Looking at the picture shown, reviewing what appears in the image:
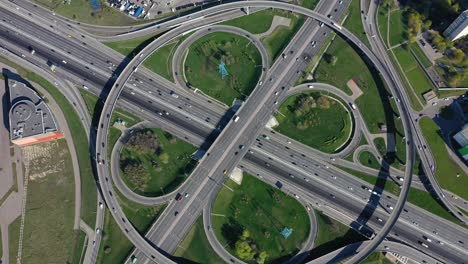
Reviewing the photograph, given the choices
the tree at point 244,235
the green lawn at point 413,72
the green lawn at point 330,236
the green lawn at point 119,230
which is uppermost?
the green lawn at point 413,72

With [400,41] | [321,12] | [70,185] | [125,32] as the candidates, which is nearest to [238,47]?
[321,12]

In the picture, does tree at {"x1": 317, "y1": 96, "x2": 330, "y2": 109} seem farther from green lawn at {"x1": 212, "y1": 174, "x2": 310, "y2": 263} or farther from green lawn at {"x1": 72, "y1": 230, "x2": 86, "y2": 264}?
green lawn at {"x1": 72, "y1": 230, "x2": 86, "y2": 264}

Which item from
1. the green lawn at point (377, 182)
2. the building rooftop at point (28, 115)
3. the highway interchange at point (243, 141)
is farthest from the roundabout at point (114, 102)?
the building rooftop at point (28, 115)

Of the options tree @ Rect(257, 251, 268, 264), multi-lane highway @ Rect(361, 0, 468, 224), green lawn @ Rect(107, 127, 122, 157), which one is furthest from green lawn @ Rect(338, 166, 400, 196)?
green lawn @ Rect(107, 127, 122, 157)

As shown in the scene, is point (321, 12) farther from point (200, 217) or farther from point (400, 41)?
point (200, 217)

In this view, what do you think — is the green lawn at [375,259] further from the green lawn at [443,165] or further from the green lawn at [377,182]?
the green lawn at [443,165]

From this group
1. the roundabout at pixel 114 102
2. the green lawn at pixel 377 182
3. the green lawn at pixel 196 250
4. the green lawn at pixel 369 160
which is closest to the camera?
the roundabout at pixel 114 102

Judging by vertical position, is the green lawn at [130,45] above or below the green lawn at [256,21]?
below

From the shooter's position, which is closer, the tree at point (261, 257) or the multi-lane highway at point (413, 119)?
the tree at point (261, 257)
